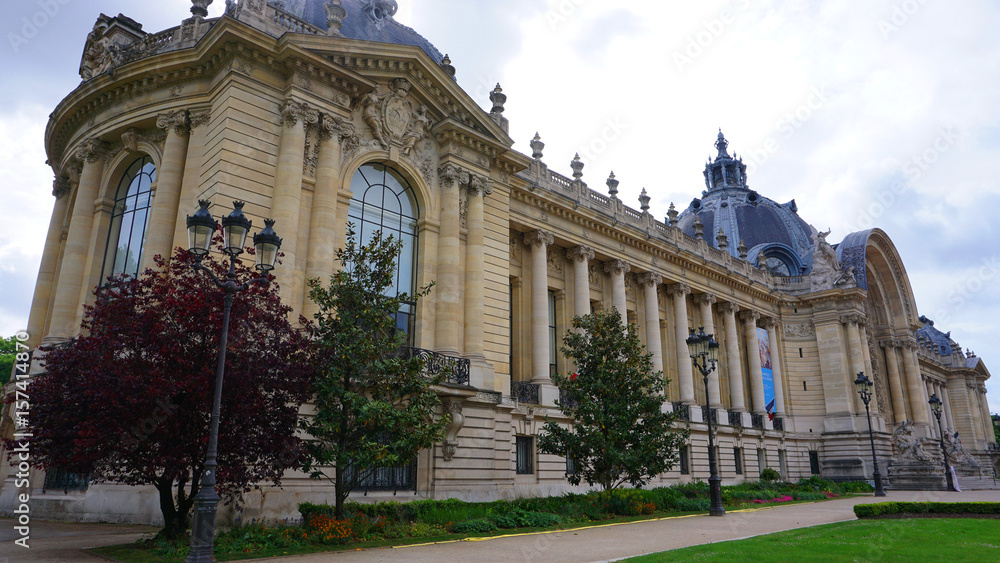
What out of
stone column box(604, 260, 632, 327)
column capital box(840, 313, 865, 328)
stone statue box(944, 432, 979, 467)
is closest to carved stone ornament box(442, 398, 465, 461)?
stone column box(604, 260, 632, 327)

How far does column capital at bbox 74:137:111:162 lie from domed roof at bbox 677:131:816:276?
44597 millimetres

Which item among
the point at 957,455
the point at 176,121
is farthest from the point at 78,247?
the point at 957,455

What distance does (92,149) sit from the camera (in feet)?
80.6

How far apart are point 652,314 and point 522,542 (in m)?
24.6

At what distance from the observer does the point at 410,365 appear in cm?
1631

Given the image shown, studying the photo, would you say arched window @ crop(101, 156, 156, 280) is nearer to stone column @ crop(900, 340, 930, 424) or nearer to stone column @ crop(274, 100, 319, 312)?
stone column @ crop(274, 100, 319, 312)

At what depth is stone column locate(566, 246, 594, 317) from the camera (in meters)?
33.2

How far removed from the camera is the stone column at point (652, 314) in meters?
36.9

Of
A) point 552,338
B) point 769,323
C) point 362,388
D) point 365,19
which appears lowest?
point 362,388

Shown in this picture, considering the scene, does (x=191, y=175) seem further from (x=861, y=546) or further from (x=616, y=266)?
(x=616, y=266)

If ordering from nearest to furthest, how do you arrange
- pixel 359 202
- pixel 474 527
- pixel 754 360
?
pixel 474 527 → pixel 359 202 → pixel 754 360

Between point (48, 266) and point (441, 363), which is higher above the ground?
point (48, 266)

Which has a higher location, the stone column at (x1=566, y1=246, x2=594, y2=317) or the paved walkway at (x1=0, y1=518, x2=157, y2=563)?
the stone column at (x1=566, y1=246, x2=594, y2=317)

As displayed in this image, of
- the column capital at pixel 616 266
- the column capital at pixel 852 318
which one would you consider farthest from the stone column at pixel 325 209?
the column capital at pixel 852 318
